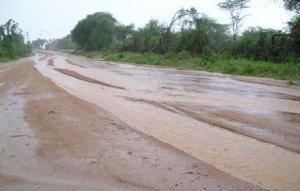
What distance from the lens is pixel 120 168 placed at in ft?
21.1

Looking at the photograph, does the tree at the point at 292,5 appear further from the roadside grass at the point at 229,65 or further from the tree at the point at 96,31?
the tree at the point at 96,31

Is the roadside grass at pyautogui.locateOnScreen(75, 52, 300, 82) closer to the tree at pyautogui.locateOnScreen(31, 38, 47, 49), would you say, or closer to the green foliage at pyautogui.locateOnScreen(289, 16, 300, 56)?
the green foliage at pyautogui.locateOnScreen(289, 16, 300, 56)

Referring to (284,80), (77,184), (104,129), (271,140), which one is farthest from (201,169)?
(284,80)

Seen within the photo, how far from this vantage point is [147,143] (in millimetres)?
7883

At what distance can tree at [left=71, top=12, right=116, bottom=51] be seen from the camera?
8131 cm

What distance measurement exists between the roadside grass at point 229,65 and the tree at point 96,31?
38.5 metres

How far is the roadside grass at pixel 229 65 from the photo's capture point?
24242mm

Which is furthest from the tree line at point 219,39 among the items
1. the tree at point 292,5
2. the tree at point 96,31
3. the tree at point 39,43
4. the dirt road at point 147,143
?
the tree at point 39,43

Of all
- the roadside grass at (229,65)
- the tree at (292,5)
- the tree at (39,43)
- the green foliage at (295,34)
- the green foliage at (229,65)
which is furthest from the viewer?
the tree at (39,43)

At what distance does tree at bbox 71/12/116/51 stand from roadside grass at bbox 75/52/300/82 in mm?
38539

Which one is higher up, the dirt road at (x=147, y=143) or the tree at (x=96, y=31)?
the tree at (x=96, y=31)

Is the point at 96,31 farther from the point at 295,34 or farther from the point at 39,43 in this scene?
the point at 39,43

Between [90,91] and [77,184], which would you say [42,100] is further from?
[77,184]

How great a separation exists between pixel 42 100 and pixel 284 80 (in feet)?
44.2
